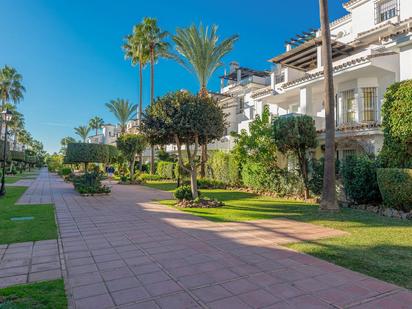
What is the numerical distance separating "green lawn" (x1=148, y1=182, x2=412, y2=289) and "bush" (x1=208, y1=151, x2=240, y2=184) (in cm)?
863

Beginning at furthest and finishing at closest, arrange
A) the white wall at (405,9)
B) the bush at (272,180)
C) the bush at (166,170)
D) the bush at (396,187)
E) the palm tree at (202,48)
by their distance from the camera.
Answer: the bush at (166,170), the palm tree at (202,48), the white wall at (405,9), the bush at (272,180), the bush at (396,187)

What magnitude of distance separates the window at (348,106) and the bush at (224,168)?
24.8 ft

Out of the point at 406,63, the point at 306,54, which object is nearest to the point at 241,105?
the point at 306,54

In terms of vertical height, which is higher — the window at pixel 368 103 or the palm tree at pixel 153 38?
the palm tree at pixel 153 38

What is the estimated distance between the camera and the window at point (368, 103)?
15977 millimetres

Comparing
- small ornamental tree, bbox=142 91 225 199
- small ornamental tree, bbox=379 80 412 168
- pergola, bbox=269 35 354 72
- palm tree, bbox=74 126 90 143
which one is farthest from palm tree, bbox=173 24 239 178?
palm tree, bbox=74 126 90 143

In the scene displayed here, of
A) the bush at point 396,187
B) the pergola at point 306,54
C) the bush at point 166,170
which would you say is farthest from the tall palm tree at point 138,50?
the bush at point 396,187

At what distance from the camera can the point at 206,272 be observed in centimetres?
481

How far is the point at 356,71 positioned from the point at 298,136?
5.46 metres

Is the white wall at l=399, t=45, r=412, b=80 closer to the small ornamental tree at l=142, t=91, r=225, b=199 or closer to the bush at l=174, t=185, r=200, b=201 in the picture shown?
the small ornamental tree at l=142, t=91, r=225, b=199

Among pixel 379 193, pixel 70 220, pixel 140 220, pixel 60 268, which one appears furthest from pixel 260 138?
pixel 60 268

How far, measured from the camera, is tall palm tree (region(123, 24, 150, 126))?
30234mm

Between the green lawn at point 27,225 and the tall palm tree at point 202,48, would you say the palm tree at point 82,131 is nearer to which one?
the tall palm tree at point 202,48

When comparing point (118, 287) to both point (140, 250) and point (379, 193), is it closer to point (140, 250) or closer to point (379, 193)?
point (140, 250)
